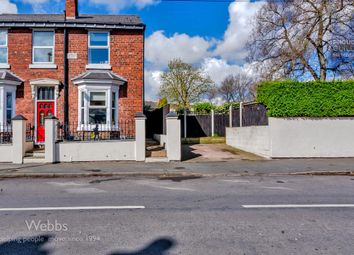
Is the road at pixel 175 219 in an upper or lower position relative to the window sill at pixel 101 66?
lower

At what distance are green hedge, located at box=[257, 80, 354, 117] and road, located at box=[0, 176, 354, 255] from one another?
5819 mm

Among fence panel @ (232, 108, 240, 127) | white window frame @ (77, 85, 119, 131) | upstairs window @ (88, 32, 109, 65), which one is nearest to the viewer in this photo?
white window frame @ (77, 85, 119, 131)

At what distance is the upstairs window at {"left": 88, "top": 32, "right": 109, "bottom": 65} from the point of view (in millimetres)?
16188

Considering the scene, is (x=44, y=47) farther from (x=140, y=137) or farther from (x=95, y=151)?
(x=140, y=137)

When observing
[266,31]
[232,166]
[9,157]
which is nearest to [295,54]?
[266,31]

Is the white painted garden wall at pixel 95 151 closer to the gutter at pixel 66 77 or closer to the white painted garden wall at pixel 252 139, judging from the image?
the gutter at pixel 66 77

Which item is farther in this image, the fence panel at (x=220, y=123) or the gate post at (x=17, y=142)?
the fence panel at (x=220, y=123)

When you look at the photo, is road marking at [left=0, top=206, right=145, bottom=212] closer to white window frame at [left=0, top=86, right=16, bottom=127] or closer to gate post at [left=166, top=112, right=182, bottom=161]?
gate post at [left=166, top=112, right=182, bottom=161]

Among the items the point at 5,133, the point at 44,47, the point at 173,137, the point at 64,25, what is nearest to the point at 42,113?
the point at 5,133

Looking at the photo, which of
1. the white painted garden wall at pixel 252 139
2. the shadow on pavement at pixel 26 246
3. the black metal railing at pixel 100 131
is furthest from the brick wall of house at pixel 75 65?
the shadow on pavement at pixel 26 246

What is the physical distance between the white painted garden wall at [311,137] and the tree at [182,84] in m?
28.3

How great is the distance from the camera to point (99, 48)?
16.2 metres

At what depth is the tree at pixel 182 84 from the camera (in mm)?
42094

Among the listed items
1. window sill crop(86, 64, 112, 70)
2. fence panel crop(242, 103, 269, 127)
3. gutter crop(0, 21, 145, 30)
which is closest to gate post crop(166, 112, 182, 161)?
fence panel crop(242, 103, 269, 127)
